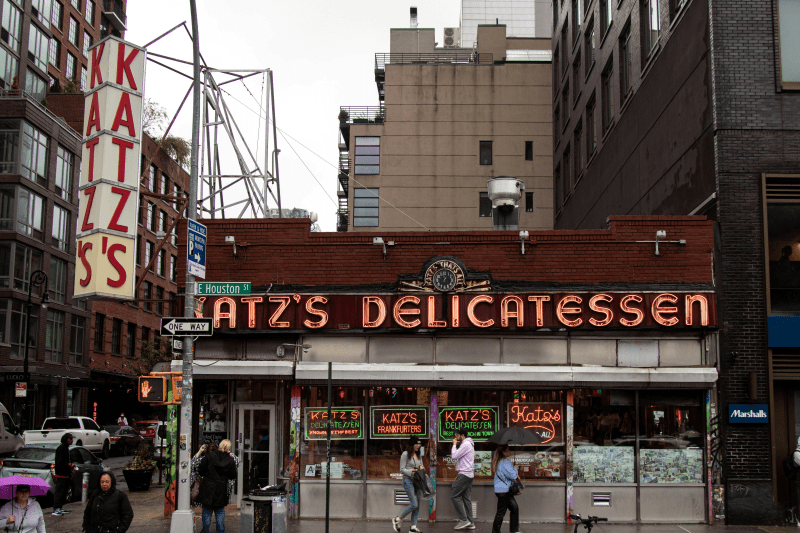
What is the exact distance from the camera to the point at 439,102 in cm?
5078

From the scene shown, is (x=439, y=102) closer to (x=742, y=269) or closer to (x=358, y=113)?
(x=358, y=113)

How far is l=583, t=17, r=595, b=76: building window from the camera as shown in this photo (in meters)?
32.0

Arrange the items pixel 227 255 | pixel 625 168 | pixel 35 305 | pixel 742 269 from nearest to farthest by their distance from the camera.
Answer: pixel 742 269 → pixel 227 255 → pixel 625 168 → pixel 35 305

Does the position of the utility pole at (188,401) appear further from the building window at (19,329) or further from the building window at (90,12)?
the building window at (90,12)

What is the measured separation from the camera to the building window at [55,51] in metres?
54.6

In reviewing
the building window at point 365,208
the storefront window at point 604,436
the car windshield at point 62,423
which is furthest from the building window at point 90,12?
the storefront window at point 604,436

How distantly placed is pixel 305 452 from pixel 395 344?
9.92ft

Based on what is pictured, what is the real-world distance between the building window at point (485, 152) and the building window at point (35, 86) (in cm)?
2886

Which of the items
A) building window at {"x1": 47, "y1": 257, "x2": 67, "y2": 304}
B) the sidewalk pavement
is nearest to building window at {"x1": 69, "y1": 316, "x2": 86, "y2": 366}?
building window at {"x1": 47, "y1": 257, "x2": 67, "y2": 304}

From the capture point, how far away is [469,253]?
56.7ft

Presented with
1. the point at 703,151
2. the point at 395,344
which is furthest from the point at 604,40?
the point at 395,344

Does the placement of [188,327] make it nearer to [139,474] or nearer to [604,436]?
[139,474]

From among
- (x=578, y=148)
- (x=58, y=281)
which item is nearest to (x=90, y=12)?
(x=58, y=281)

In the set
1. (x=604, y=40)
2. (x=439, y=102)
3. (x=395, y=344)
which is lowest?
(x=395, y=344)
